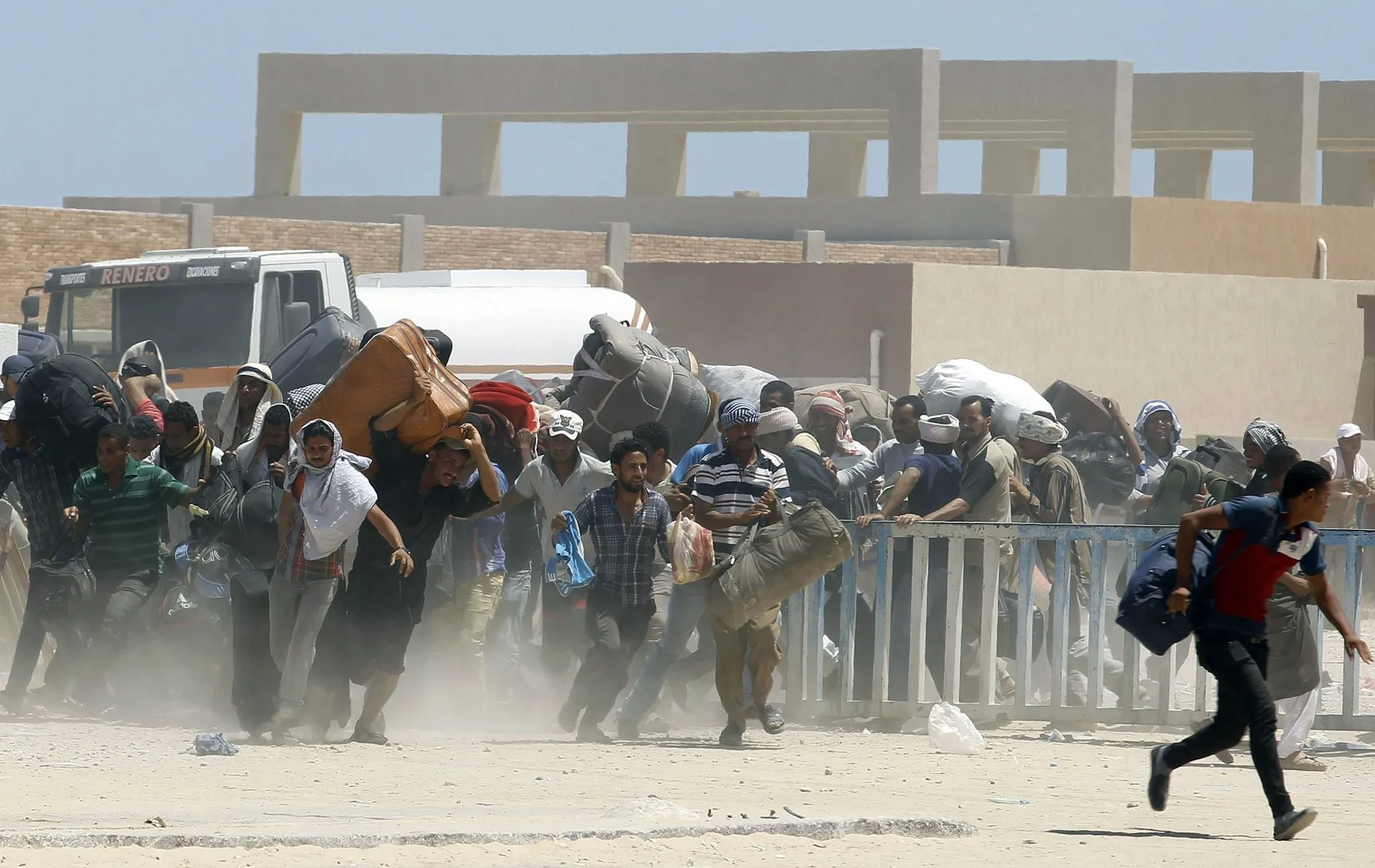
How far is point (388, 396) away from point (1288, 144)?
1410 inches

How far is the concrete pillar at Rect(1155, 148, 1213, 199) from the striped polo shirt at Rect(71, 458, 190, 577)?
40.6 m

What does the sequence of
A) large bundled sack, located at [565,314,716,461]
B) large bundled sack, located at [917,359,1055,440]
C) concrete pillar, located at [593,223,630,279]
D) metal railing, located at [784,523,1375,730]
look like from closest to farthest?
1. metal railing, located at [784,523,1375,730]
2. large bundled sack, located at [565,314,716,461]
3. large bundled sack, located at [917,359,1055,440]
4. concrete pillar, located at [593,223,630,279]

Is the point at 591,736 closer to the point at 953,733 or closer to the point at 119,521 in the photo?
the point at 953,733

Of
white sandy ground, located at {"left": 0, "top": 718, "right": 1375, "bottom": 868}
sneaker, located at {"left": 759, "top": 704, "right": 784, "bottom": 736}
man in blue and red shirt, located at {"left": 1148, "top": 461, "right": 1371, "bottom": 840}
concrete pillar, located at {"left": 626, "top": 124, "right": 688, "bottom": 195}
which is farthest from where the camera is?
concrete pillar, located at {"left": 626, "top": 124, "right": 688, "bottom": 195}

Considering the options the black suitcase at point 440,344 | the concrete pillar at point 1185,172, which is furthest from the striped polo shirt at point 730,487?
the concrete pillar at point 1185,172

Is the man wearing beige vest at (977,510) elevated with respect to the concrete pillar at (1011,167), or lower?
lower

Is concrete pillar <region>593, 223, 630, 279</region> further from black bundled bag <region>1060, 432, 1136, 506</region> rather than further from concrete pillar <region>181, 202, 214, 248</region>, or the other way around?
black bundled bag <region>1060, 432, 1136, 506</region>

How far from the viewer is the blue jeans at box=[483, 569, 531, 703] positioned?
38.6 feet

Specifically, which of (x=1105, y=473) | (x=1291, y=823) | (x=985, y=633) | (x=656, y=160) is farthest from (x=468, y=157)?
(x=1291, y=823)

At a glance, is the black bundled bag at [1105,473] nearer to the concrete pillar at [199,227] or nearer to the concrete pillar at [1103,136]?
the concrete pillar at [199,227]

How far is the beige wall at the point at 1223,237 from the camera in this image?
1448 inches

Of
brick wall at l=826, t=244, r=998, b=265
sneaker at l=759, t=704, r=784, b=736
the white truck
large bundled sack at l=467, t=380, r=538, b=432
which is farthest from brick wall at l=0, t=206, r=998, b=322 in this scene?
sneaker at l=759, t=704, r=784, b=736

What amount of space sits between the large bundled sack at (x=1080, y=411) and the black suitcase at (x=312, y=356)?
5551 mm

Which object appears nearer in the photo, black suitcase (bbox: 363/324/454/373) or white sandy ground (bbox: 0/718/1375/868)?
white sandy ground (bbox: 0/718/1375/868)
